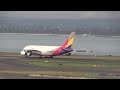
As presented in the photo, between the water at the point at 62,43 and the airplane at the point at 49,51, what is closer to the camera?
the airplane at the point at 49,51

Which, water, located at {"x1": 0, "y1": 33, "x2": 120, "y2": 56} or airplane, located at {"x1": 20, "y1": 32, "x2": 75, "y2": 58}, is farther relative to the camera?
water, located at {"x1": 0, "y1": 33, "x2": 120, "y2": 56}

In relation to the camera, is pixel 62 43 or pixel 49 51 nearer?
pixel 49 51
